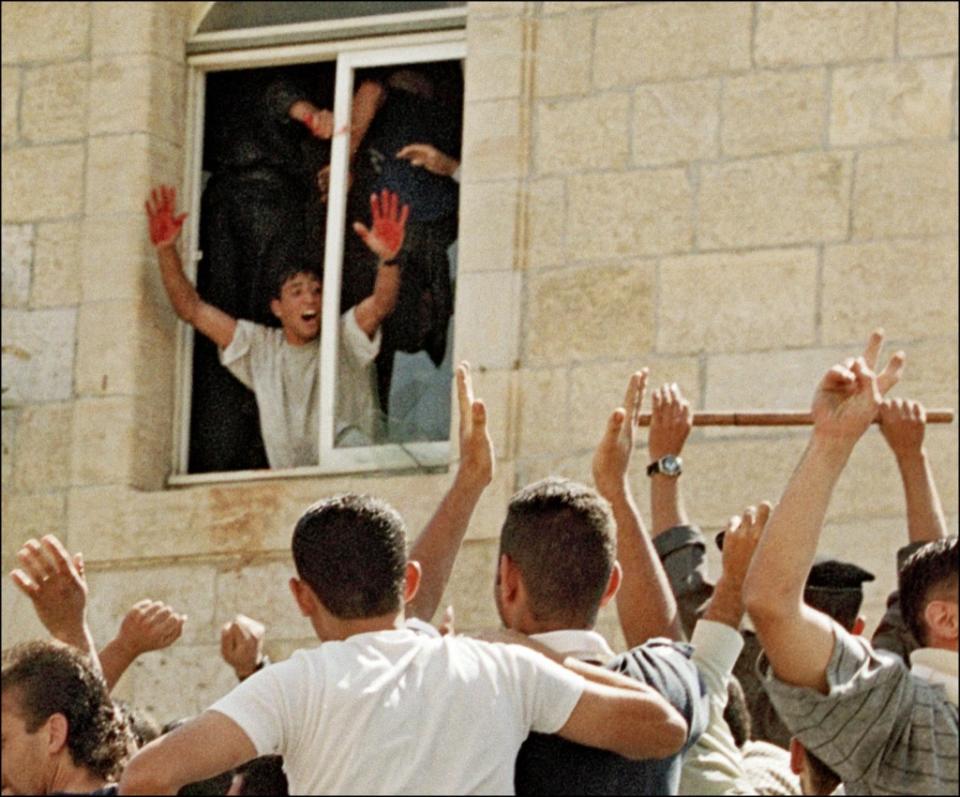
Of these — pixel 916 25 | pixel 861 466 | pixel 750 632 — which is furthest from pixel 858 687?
pixel 916 25

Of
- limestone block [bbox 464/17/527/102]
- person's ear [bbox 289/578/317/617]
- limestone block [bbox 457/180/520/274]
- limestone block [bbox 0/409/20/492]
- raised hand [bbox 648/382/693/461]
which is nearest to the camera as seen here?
person's ear [bbox 289/578/317/617]

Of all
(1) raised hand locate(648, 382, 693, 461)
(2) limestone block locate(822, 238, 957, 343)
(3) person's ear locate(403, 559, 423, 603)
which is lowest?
(3) person's ear locate(403, 559, 423, 603)

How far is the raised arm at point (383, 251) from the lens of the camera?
34.9 feet

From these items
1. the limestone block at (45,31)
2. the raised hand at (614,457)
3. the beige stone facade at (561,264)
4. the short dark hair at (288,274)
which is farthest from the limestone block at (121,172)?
the raised hand at (614,457)

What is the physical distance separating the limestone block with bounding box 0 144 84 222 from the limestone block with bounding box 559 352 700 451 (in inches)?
89.1

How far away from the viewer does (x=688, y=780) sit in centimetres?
568

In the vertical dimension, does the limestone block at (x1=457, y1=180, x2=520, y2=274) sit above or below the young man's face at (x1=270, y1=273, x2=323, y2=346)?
above

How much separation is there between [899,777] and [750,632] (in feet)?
6.06

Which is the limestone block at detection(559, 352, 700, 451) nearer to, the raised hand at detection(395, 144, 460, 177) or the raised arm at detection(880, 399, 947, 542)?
the raised hand at detection(395, 144, 460, 177)

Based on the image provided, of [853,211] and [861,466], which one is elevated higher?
[853,211]

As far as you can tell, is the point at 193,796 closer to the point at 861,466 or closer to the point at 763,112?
the point at 861,466

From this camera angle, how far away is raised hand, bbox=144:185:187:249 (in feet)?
35.5

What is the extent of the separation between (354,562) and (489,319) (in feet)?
15.8

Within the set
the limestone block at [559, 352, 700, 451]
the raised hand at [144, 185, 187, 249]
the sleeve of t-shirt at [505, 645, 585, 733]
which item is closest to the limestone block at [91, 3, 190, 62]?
the raised hand at [144, 185, 187, 249]
